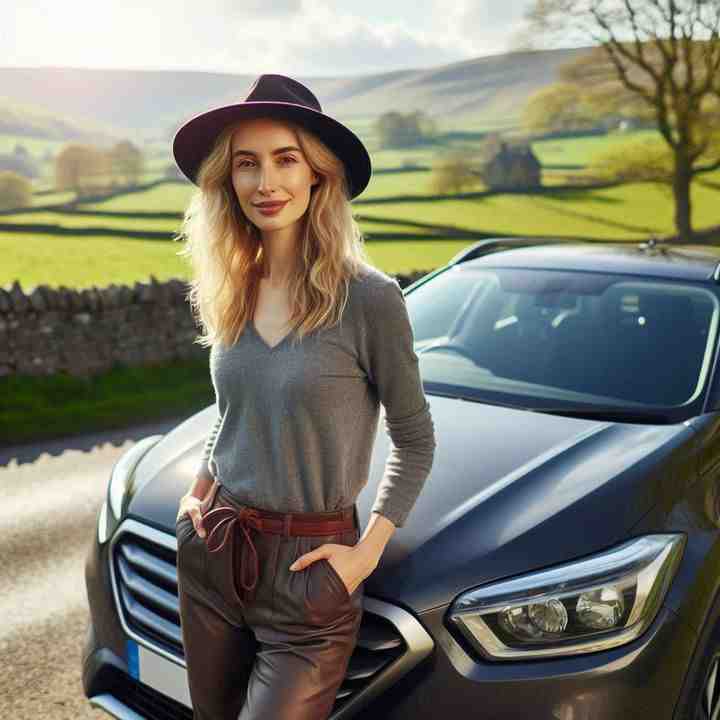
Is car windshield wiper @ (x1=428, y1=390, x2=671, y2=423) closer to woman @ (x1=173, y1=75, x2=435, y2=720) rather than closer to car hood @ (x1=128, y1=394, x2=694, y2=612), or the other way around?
car hood @ (x1=128, y1=394, x2=694, y2=612)

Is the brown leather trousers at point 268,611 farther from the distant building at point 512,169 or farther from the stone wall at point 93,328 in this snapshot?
the distant building at point 512,169

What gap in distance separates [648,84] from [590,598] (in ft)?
118

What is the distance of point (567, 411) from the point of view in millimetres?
3074

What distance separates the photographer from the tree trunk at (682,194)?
32.7m

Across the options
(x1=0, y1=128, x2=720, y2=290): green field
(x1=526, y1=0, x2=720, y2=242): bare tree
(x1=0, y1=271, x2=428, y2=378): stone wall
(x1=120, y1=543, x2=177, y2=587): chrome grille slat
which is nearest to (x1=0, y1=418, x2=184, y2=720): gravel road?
(x1=120, y1=543, x2=177, y2=587): chrome grille slat

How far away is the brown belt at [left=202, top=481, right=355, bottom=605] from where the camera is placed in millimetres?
1937

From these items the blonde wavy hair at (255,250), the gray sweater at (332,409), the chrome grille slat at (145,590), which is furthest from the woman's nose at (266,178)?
the chrome grille slat at (145,590)

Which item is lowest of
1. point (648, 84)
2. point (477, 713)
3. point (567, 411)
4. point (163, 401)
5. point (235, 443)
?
point (163, 401)

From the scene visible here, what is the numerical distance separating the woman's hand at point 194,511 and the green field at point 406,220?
12783 mm

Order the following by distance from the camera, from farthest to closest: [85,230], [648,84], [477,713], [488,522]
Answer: [648,84] → [85,230] → [488,522] → [477,713]

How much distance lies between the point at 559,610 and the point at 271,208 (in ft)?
4.12

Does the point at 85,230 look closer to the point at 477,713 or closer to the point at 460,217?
the point at 460,217

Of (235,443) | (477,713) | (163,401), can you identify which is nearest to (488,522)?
(477,713)

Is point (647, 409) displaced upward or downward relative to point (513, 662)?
upward
